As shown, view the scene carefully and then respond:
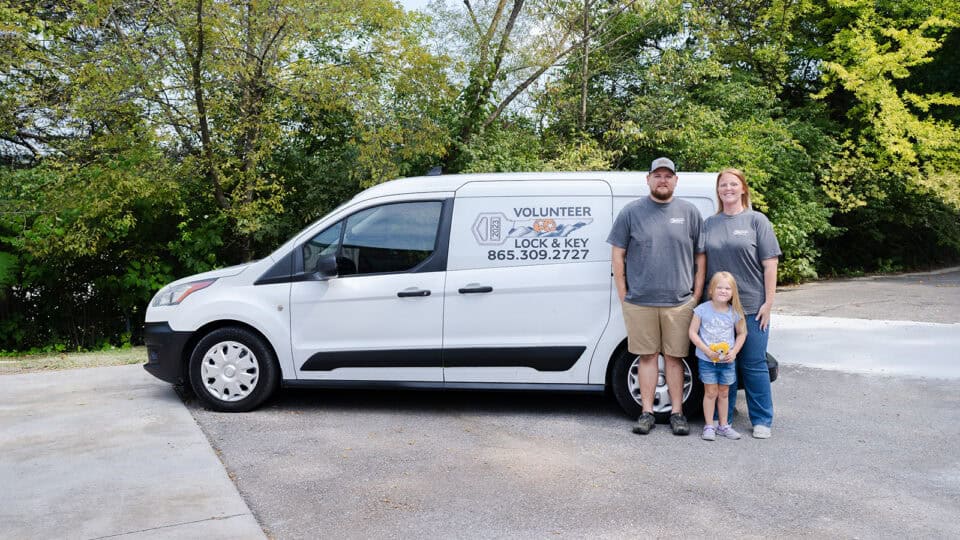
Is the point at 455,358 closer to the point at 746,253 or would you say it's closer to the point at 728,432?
the point at 728,432

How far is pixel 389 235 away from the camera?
6371mm

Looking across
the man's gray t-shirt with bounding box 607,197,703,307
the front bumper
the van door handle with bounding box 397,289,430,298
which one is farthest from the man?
the front bumper

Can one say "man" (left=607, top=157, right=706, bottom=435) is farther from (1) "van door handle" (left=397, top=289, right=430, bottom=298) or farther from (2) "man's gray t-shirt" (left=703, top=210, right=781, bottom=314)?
(1) "van door handle" (left=397, top=289, right=430, bottom=298)

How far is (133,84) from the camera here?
34.9 feet

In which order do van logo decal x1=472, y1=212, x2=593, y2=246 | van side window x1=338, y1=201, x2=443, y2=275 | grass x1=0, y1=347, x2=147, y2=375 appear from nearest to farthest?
van logo decal x1=472, y1=212, x2=593, y2=246
van side window x1=338, y1=201, x2=443, y2=275
grass x1=0, y1=347, x2=147, y2=375

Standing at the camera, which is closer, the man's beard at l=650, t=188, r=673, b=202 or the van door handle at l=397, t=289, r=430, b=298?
the man's beard at l=650, t=188, r=673, b=202

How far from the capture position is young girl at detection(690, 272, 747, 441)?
221 inches

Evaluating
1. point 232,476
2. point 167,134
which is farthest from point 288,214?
point 232,476

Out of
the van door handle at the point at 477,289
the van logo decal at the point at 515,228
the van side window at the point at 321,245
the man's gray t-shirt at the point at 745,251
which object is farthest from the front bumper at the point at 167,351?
the man's gray t-shirt at the point at 745,251

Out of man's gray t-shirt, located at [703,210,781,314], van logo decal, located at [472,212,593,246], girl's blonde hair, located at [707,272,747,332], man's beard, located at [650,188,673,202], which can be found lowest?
girl's blonde hair, located at [707,272,747,332]

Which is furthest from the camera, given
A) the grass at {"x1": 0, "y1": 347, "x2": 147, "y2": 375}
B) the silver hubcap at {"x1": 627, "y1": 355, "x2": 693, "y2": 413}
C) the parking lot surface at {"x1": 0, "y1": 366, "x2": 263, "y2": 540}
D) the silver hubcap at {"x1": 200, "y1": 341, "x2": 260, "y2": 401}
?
the grass at {"x1": 0, "y1": 347, "x2": 147, "y2": 375}

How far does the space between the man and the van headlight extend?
328 centimetres

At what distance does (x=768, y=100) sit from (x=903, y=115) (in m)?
3.07

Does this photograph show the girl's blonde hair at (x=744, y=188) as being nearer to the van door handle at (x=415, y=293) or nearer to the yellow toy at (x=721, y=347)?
the yellow toy at (x=721, y=347)
